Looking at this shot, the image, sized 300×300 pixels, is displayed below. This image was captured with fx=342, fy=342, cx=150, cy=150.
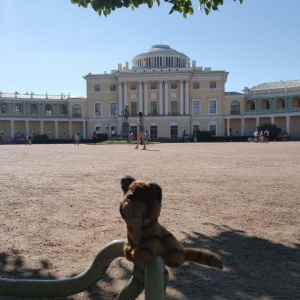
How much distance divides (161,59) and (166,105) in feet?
38.0

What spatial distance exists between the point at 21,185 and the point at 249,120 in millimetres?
61098

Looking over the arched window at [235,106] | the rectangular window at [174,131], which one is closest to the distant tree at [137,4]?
the rectangular window at [174,131]

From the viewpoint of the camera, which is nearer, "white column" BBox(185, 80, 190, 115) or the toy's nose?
the toy's nose

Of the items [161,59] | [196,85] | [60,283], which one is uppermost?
[161,59]

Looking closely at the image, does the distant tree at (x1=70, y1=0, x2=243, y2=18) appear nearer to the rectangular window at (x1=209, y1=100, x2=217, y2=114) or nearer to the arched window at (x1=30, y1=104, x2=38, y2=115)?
the rectangular window at (x1=209, y1=100, x2=217, y2=114)

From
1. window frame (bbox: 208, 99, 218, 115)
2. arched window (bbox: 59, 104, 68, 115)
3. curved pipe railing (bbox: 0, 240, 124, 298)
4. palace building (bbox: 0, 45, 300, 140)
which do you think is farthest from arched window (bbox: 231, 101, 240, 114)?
curved pipe railing (bbox: 0, 240, 124, 298)

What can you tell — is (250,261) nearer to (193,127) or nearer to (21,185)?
(21,185)

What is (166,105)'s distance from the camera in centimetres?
6412

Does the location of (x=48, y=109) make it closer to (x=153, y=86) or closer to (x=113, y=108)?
(x=113, y=108)

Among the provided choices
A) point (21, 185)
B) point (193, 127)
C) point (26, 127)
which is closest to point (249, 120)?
point (193, 127)

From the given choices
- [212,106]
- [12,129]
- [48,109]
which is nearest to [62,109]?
[48,109]

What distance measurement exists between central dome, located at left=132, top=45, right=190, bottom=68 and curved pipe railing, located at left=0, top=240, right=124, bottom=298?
229 ft

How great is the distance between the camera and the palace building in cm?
6334

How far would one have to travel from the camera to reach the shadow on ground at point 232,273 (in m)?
2.77
